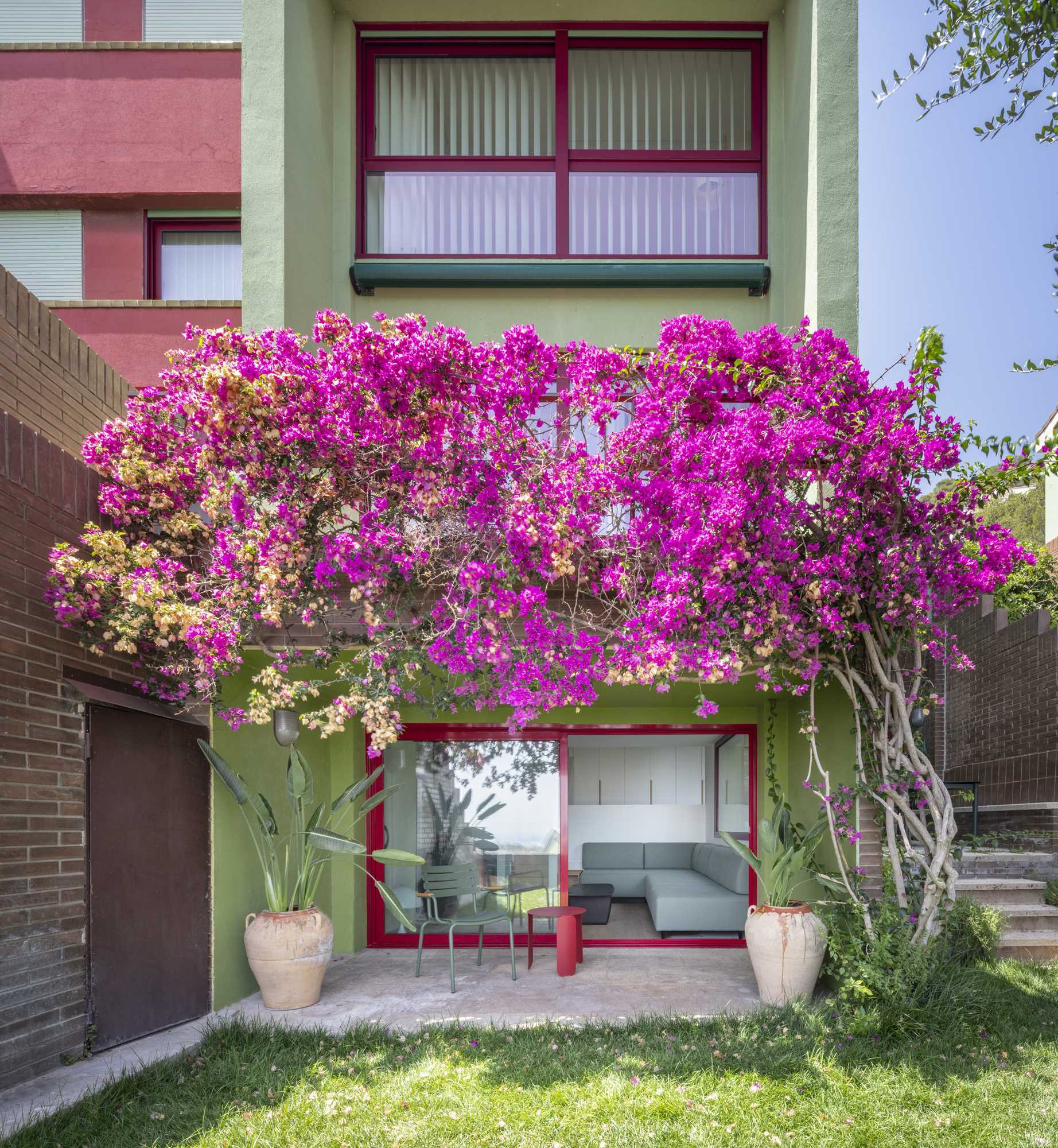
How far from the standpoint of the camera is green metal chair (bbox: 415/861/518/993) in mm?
7789

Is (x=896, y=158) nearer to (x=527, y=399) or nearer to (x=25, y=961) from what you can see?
(x=527, y=399)

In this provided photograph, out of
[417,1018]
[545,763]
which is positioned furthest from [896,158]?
[417,1018]

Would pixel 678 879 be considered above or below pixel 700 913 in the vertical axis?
above

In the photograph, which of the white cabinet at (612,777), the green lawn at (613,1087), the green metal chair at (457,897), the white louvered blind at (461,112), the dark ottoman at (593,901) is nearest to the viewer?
the green lawn at (613,1087)

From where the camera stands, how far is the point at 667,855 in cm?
1043

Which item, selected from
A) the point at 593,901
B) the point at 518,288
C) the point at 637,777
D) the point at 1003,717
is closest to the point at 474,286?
the point at 518,288

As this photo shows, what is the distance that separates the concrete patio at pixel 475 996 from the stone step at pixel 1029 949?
1897mm

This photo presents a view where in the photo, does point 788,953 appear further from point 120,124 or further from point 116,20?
point 116,20

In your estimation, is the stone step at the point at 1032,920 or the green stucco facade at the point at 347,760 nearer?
the green stucco facade at the point at 347,760

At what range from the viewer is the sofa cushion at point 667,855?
10359 mm

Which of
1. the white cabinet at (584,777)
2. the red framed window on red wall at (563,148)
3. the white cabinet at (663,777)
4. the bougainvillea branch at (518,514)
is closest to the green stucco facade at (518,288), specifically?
the red framed window on red wall at (563,148)

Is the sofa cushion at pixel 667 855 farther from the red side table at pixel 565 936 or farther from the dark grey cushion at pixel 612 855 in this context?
A: the red side table at pixel 565 936

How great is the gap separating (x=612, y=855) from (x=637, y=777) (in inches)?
37.0

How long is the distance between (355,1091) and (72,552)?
3.37 meters
